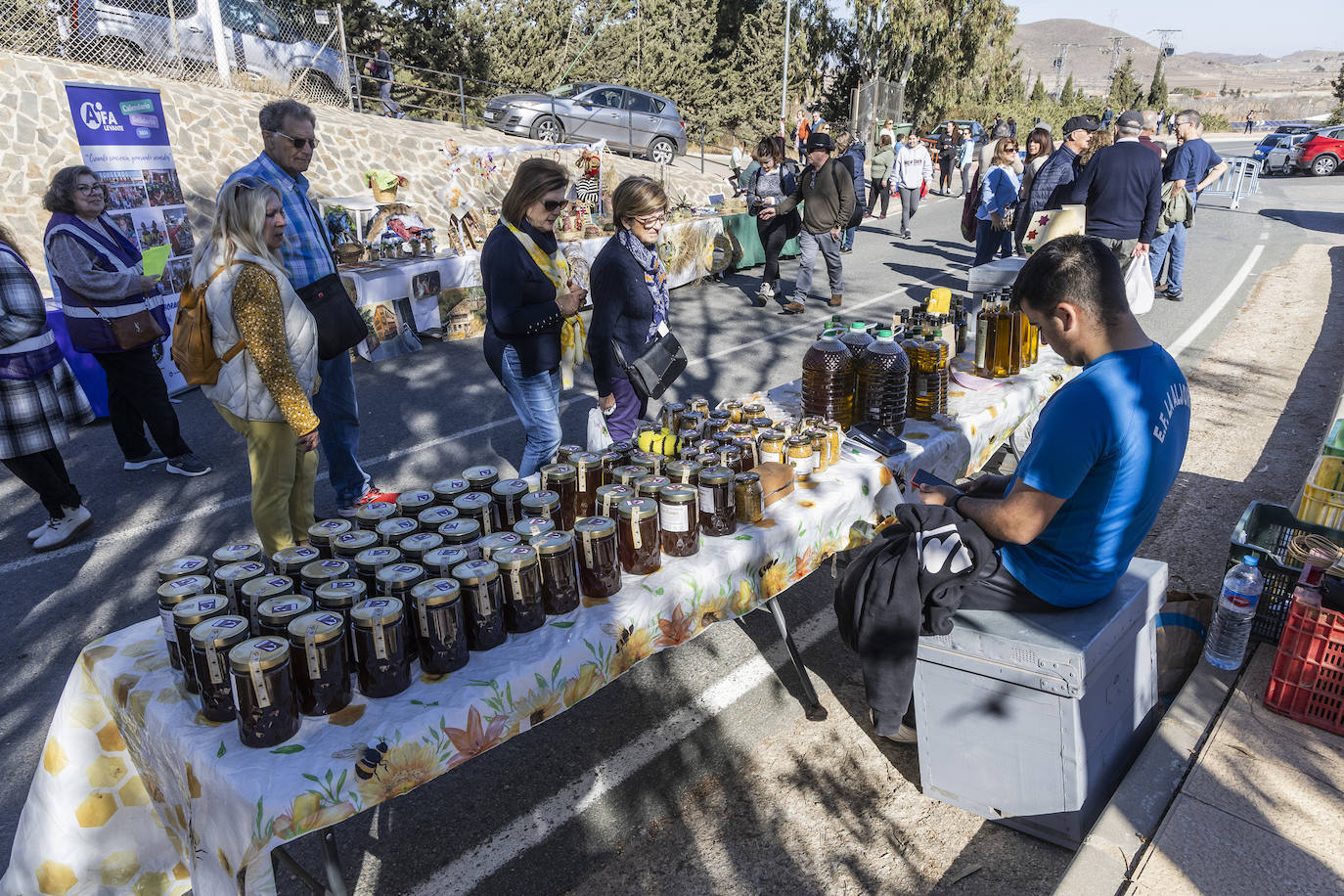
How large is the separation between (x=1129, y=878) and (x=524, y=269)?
10.7 ft

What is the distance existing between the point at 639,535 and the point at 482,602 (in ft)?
1.69

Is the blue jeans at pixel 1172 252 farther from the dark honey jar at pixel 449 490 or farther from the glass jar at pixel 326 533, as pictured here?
the glass jar at pixel 326 533

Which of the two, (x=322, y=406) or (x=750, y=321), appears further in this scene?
(x=750, y=321)

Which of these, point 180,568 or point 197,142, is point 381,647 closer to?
point 180,568

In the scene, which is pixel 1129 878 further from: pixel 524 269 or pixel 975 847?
pixel 524 269

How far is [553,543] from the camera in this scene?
216cm

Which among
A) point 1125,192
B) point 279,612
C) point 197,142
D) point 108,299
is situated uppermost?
point 197,142

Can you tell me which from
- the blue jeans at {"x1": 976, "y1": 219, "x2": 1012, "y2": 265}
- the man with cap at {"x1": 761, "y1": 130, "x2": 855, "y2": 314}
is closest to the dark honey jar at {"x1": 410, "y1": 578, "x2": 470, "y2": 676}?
the man with cap at {"x1": 761, "y1": 130, "x2": 855, "y2": 314}

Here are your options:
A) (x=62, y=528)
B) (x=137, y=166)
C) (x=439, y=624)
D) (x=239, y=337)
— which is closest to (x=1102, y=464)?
(x=439, y=624)

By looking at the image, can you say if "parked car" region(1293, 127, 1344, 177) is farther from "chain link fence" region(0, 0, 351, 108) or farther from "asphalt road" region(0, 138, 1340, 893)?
"chain link fence" region(0, 0, 351, 108)

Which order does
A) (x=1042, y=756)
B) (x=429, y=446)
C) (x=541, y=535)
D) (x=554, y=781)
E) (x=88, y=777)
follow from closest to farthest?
1. (x=88, y=777)
2. (x=541, y=535)
3. (x=1042, y=756)
4. (x=554, y=781)
5. (x=429, y=446)

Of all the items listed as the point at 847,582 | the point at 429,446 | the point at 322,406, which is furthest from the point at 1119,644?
the point at 429,446

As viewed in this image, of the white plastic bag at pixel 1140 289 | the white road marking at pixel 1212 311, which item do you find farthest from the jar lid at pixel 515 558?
the white road marking at pixel 1212 311

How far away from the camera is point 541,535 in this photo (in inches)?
87.7
